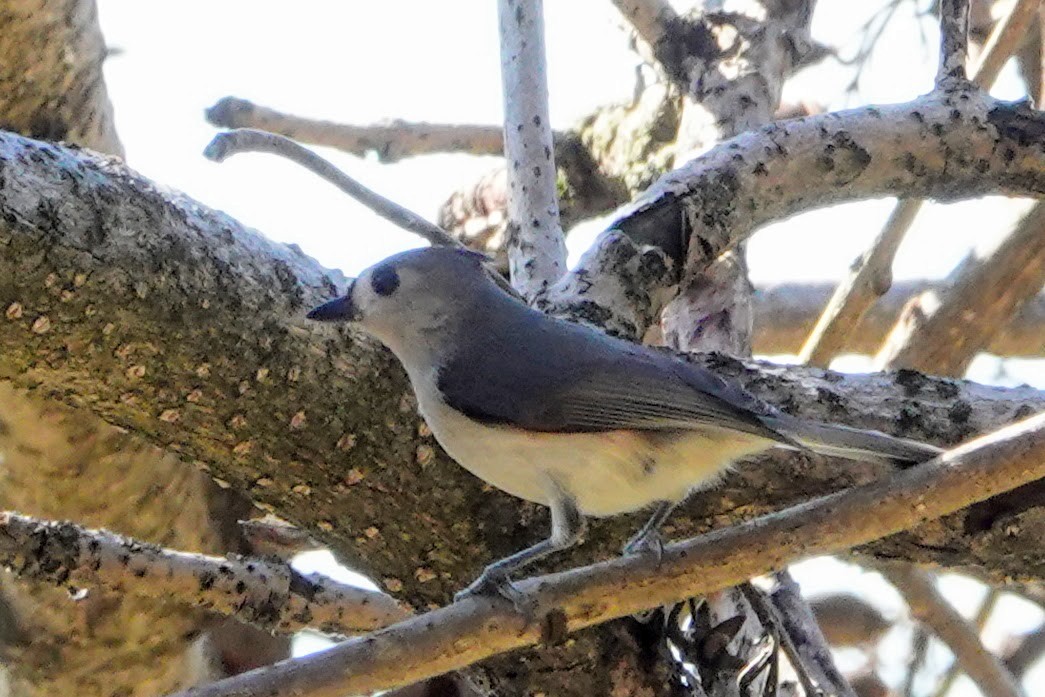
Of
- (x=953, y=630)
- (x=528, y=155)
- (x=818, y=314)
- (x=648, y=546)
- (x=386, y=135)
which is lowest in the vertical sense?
(x=648, y=546)

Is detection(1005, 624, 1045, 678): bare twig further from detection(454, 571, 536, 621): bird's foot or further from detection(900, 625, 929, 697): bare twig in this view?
detection(454, 571, 536, 621): bird's foot

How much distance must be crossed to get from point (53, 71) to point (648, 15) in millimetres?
1243

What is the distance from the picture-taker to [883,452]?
1469 millimetres

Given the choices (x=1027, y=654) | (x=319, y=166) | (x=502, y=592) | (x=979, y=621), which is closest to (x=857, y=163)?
(x=319, y=166)

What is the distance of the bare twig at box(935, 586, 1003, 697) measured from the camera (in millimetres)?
3297

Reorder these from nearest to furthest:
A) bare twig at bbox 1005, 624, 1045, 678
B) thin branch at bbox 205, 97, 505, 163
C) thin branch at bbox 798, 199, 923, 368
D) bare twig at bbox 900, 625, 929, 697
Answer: thin branch at bbox 798, 199, 923, 368 → thin branch at bbox 205, 97, 505, 163 → bare twig at bbox 900, 625, 929, 697 → bare twig at bbox 1005, 624, 1045, 678

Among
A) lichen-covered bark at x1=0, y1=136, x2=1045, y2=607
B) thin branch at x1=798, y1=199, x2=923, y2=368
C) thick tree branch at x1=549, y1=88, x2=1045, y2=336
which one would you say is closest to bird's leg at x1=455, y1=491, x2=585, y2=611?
lichen-covered bark at x1=0, y1=136, x2=1045, y2=607

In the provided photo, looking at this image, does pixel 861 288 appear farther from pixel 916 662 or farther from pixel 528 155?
pixel 916 662

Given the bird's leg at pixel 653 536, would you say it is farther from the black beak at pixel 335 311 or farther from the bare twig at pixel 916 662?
the bare twig at pixel 916 662

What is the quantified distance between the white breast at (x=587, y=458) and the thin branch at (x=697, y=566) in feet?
0.59

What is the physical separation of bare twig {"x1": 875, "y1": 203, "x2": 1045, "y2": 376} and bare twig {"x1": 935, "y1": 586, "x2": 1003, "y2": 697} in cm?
67

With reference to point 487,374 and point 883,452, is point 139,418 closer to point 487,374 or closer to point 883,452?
point 487,374

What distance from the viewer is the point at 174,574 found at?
5.28ft

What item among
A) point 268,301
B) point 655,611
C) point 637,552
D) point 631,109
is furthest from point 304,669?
point 631,109
